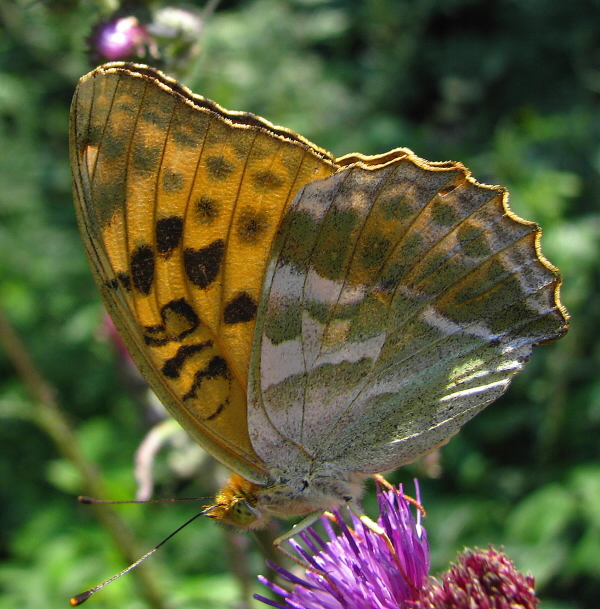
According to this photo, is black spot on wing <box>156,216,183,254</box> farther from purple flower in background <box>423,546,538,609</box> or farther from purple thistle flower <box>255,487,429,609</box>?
purple flower in background <box>423,546,538,609</box>

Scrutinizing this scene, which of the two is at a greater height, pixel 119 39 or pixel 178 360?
pixel 119 39

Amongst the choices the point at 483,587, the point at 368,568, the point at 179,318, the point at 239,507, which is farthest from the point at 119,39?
the point at 483,587

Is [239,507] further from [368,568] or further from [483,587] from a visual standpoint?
[483,587]

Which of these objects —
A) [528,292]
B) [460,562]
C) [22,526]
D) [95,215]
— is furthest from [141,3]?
[22,526]

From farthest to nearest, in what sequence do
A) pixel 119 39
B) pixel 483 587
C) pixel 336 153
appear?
pixel 336 153 < pixel 119 39 < pixel 483 587

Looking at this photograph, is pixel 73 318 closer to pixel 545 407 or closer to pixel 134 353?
pixel 545 407

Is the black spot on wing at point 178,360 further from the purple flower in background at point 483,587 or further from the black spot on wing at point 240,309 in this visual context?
the purple flower in background at point 483,587

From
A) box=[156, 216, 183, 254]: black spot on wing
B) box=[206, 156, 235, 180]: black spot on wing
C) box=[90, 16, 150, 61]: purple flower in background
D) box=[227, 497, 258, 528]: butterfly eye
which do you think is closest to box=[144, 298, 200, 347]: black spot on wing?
box=[156, 216, 183, 254]: black spot on wing
